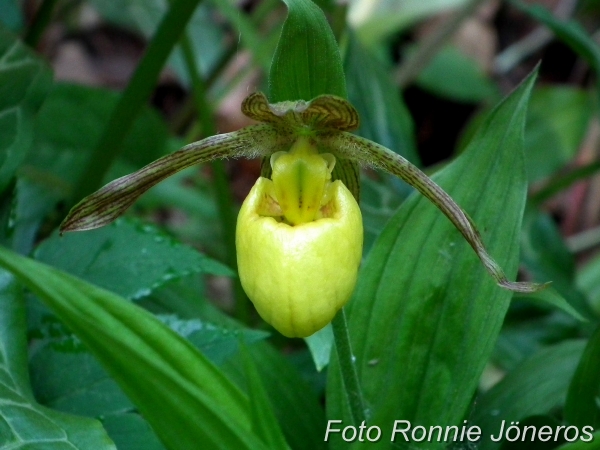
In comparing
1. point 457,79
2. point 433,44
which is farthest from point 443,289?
point 457,79

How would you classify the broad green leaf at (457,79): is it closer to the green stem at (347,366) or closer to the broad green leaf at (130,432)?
the green stem at (347,366)

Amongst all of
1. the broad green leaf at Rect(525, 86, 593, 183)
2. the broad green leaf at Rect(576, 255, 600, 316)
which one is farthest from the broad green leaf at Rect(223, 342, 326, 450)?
the broad green leaf at Rect(525, 86, 593, 183)

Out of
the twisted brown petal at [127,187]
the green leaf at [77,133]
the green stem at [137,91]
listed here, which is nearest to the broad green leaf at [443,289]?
the twisted brown petal at [127,187]

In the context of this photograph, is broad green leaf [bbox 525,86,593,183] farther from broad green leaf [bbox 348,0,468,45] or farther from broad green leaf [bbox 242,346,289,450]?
broad green leaf [bbox 242,346,289,450]

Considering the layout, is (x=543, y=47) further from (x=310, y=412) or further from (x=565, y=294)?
(x=310, y=412)

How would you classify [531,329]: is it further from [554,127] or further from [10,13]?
[10,13]
